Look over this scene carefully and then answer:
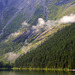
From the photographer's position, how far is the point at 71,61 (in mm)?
198875

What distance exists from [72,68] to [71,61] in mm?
11152

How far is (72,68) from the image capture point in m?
190
